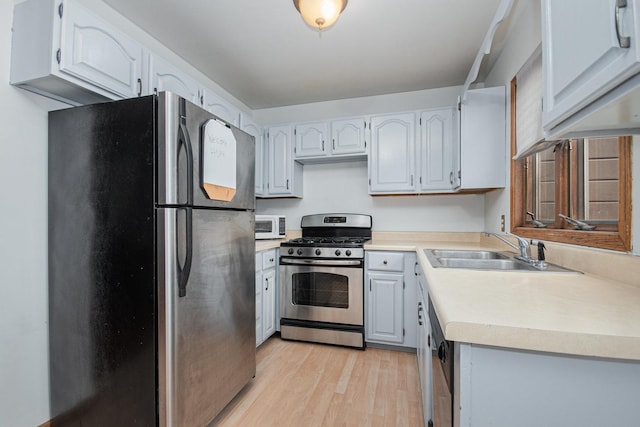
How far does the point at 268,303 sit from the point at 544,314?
7.10ft

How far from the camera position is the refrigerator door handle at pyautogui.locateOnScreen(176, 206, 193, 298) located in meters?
1.28

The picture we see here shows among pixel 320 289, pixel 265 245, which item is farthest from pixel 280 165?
pixel 320 289

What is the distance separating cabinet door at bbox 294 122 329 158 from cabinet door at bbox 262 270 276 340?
1284 mm

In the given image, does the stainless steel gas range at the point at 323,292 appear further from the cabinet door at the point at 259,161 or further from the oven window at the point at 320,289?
the cabinet door at the point at 259,161

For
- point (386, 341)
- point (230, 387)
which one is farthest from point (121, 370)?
point (386, 341)

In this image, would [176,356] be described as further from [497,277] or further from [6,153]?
[497,277]

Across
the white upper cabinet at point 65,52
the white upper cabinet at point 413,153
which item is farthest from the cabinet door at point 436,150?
the white upper cabinet at point 65,52

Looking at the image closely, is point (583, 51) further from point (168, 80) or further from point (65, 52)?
point (168, 80)

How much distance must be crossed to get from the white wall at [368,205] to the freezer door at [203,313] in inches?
58.2

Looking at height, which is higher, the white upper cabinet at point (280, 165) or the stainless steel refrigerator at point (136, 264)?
the white upper cabinet at point (280, 165)

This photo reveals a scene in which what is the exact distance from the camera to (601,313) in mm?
665

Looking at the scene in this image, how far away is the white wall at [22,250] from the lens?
1.33m

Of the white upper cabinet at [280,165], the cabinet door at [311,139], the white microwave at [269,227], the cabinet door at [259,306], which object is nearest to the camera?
the cabinet door at [259,306]

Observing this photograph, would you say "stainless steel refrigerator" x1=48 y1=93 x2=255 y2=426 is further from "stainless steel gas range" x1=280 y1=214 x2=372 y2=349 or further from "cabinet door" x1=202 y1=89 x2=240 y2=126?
"stainless steel gas range" x1=280 y1=214 x2=372 y2=349
